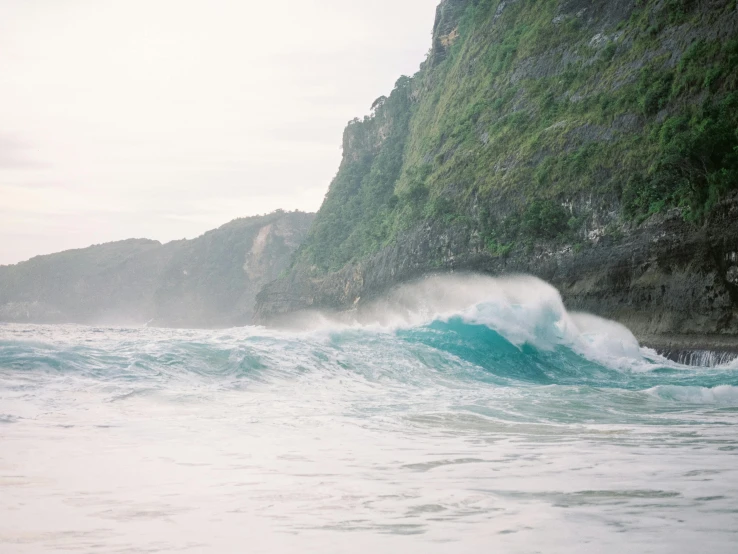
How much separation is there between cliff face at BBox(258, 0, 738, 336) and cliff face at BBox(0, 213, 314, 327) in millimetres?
71412

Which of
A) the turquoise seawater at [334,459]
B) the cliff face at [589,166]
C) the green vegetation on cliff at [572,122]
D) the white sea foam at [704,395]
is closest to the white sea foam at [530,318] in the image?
the cliff face at [589,166]

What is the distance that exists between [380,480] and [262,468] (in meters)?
0.92

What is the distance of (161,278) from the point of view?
5217 inches

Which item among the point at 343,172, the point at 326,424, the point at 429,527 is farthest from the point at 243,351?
Answer: the point at 343,172

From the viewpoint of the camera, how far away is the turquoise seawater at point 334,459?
308cm

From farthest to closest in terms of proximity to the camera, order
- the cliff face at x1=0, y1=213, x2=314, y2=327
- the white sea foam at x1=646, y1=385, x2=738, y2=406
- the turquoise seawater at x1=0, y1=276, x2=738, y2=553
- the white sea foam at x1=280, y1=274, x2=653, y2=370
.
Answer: the cliff face at x1=0, y1=213, x2=314, y2=327 → the white sea foam at x1=280, y1=274, x2=653, y2=370 → the white sea foam at x1=646, y1=385, x2=738, y2=406 → the turquoise seawater at x1=0, y1=276, x2=738, y2=553

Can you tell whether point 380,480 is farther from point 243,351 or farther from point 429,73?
point 429,73

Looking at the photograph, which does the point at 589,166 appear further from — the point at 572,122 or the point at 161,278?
the point at 161,278

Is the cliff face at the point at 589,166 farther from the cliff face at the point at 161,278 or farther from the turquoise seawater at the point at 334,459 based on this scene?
the cliff face at the point at 161,278

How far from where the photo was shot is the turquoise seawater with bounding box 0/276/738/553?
3.08m

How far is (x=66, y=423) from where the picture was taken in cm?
651

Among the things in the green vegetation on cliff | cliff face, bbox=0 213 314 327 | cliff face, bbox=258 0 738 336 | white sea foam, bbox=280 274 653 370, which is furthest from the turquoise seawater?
cliff face, bbox=0 213 314 327

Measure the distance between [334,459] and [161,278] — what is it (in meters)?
134

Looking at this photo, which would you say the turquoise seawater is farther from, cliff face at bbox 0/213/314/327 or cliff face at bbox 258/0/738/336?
cliff face at bbox 0/213/314/327
